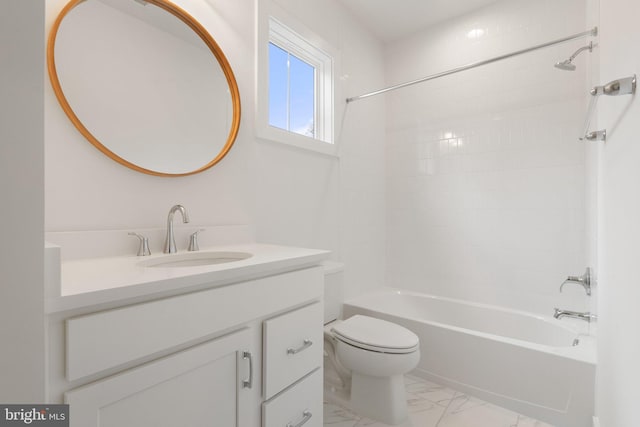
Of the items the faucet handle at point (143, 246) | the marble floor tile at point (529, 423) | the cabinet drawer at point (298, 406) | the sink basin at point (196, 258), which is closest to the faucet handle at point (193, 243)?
the sink basin at point (196, 258)

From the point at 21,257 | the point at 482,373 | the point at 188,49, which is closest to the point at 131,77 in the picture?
the point at 188,49

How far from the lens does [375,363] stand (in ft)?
5.14

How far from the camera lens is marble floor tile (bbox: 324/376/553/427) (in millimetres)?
1653

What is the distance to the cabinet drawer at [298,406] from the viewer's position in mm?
1033

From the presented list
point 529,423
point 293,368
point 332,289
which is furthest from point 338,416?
point 529,423

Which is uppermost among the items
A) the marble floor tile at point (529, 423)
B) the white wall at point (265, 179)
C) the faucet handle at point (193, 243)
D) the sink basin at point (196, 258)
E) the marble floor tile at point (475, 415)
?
the white wall at point (265, 179)

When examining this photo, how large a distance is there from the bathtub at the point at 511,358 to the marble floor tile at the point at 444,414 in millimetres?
54

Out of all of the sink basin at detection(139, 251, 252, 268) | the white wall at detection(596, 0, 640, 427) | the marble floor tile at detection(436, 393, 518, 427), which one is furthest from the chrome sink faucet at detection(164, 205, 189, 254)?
the marble floor tile at detection(436, 393, 518, 427)

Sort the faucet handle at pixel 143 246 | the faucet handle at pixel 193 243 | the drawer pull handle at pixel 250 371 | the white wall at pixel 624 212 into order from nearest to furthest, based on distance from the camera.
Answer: the white wall at pixel 624 212 < the drawer pull handle at pixel 250 371 < the faucet handle at pixel 143 246 < the faucet handle at pixel 193 243

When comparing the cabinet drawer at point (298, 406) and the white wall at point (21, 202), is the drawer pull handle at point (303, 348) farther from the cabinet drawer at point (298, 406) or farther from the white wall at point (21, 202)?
the white wall at point (21, 202)

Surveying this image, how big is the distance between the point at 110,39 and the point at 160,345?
1.14 m

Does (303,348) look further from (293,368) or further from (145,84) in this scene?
(145,84)

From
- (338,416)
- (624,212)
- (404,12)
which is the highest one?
(404,12)

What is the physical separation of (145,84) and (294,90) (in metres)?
1.06
